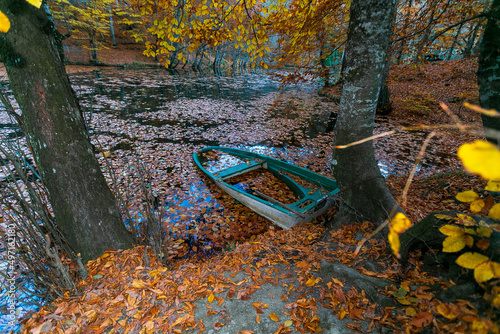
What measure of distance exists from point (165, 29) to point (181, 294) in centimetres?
477

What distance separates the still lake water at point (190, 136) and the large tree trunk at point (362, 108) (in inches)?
100

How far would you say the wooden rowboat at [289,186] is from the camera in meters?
4.47

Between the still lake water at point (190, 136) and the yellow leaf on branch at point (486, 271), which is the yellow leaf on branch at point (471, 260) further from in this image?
the still lake water at point (190, 136)

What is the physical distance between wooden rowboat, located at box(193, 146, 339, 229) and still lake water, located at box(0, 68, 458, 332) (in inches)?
24.0

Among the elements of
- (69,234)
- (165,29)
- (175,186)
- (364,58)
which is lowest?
(175,186)

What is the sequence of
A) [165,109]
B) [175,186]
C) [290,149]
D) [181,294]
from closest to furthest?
[181,294]
[175,186]
[290,149]
[165,109]

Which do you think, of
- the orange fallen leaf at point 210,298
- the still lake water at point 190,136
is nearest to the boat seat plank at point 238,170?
the still lake water at point 190,136

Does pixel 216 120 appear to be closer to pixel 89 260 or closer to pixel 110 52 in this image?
pixel 89 260

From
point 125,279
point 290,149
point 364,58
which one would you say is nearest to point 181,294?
point 125,279

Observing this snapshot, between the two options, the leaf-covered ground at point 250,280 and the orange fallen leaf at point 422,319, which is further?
the leaf-covered ground at point 250,280

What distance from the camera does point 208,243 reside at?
459 cm

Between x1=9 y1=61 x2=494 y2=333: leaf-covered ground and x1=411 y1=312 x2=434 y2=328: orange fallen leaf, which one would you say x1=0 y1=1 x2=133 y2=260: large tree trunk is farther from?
x1=411 y1=312 x2=434 y2=328: orange fallen leaf

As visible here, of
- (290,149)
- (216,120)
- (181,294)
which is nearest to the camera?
(181,294)

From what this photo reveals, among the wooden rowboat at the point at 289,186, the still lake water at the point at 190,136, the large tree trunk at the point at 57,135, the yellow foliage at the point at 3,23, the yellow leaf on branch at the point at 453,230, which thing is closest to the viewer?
the yellow foliage at the point at 3,23
